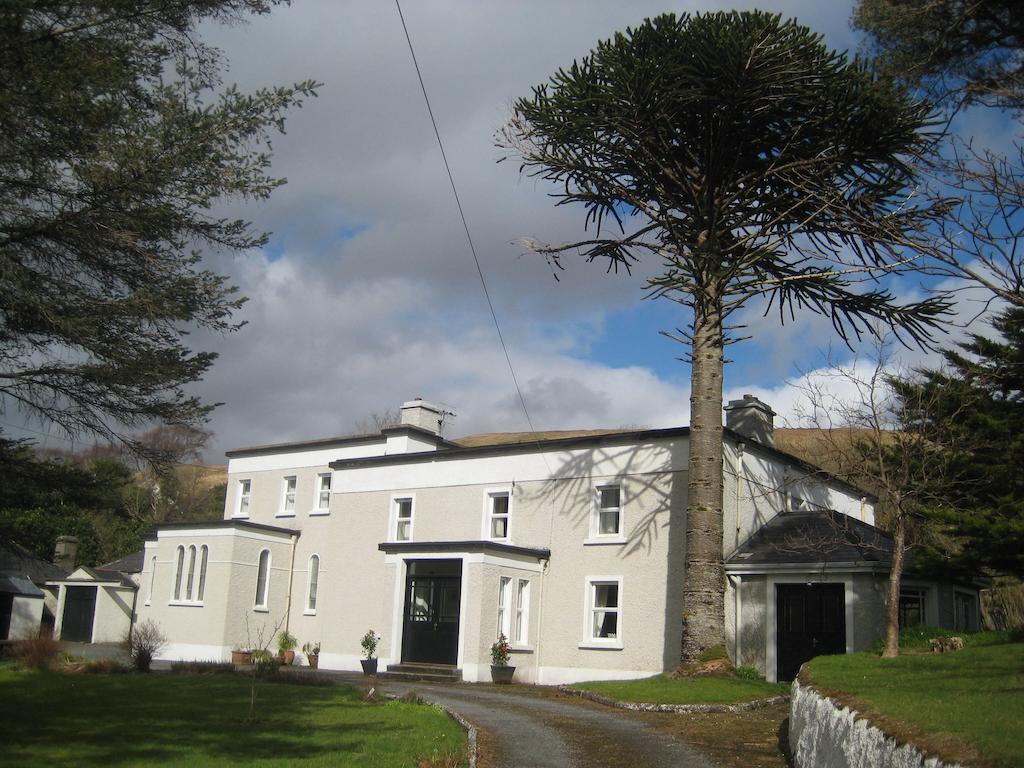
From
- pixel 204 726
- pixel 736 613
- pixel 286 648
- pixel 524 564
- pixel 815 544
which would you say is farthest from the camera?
pixel 286 648

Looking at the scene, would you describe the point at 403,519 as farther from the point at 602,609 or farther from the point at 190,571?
the point at 190,571

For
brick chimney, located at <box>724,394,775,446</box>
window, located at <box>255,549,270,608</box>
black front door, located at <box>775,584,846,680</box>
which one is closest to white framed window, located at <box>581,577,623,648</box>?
black front door, located at <box>775,584,846,680</box>

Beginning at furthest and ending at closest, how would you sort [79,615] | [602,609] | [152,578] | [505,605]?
[79,615]
[152,578]
[505,605]
[602,609]

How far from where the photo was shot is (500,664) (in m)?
23.9

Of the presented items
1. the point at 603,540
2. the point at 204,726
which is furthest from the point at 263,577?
the point at 204,726

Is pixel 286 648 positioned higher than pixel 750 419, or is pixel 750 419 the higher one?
pixel 750 419

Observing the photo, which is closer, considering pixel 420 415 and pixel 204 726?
pixel 204 726

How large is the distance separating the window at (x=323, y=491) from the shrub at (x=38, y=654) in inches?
491

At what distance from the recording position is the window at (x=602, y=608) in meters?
24.2

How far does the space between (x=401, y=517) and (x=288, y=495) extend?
24.4 ft

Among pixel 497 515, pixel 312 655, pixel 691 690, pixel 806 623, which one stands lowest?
pixel 312 655

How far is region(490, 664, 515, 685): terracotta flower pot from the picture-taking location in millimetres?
23844

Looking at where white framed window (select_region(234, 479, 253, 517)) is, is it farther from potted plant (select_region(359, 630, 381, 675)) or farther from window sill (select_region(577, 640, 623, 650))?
window sill (select_region(577, 640, 623, 650))

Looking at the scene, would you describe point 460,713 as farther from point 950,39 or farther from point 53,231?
point 950,39
